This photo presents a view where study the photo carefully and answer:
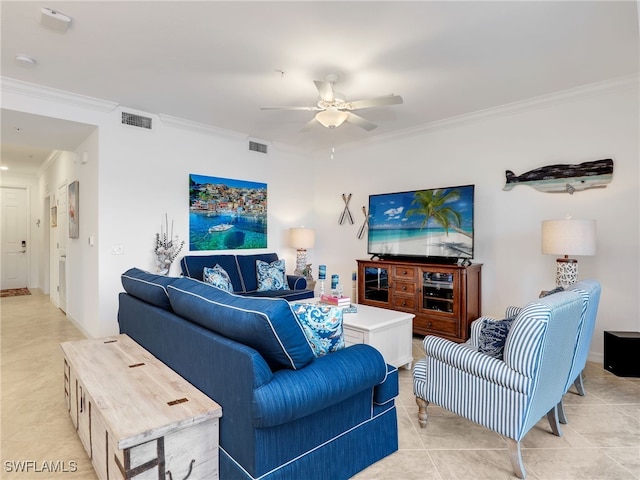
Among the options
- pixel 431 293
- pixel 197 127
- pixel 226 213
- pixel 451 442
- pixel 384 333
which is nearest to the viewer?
pixel 451 442

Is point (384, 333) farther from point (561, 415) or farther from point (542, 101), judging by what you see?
point (542, 101)

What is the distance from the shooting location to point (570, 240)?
3.13 metres

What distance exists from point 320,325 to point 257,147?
4.33 meters

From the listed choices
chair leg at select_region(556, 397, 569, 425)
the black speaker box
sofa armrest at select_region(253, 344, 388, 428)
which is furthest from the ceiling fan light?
the black speaker box

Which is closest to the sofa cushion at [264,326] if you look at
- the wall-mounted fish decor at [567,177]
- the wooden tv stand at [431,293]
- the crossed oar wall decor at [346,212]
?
the wooden tv stand at [431,293]

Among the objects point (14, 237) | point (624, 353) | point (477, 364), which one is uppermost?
point (14, 237)

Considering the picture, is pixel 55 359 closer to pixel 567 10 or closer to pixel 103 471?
pixel 103 471

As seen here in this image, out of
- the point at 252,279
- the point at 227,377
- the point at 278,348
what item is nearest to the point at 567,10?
the point at 278,348

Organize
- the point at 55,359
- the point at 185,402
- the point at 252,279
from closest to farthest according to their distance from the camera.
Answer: the point at 185,402, the point at 55,359, the point at 252,279

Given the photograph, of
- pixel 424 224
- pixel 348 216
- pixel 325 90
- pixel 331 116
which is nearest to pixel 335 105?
pixel 331 116

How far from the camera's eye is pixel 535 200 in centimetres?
396

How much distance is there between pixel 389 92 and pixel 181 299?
9.70 feet

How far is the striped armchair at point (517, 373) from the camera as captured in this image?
1.74 meters

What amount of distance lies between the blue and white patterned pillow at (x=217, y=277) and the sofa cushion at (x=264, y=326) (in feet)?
8.23
